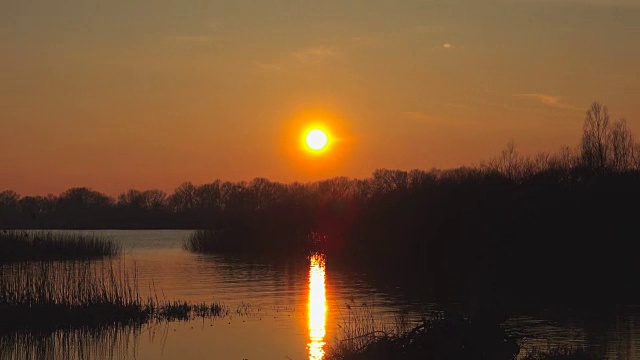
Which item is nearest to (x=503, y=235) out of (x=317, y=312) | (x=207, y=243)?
(x=317, y=312)

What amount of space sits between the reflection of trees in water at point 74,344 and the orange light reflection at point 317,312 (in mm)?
5087

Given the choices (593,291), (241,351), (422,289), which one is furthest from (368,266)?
(241,351)

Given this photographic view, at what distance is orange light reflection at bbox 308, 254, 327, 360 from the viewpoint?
2114cm

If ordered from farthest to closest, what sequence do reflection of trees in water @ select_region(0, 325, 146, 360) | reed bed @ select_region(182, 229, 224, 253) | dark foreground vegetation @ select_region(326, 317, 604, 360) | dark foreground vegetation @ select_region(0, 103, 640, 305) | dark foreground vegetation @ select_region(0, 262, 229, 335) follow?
reed bed @ select_region(182, 229, 224, 253) → dark foreground vegetation @ select_region(0, 103, 640, 305) → dark foreground vegetation @ select_region(0, 262, 229, 335) → reflection of trees in water @ select_region(0, 325, 146, 360) → dark foreground vegetation @ select_region(326, 317, 604, 360)

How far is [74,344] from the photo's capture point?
22.4 meters

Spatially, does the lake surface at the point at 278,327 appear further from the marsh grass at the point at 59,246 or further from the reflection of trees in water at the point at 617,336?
the marsh grass at the point at 59,246

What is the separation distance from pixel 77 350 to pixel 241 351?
4517mm

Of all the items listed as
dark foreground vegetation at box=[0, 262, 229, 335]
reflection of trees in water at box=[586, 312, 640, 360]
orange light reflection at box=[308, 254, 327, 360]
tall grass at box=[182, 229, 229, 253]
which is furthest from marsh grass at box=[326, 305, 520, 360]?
tall grass at box=[182, 229, 229, 253]

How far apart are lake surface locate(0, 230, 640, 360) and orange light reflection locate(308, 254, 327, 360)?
33mm

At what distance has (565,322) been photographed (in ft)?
83.3

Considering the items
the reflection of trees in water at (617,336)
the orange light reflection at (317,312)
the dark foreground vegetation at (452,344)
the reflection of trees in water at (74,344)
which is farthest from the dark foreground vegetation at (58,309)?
the reflection of trees in water at (617,336)

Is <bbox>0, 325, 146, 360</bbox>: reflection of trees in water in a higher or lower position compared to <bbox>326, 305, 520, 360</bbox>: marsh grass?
lower

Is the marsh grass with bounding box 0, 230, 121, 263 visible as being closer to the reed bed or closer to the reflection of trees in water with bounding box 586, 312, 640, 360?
the reed bed

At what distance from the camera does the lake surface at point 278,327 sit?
21.2m
